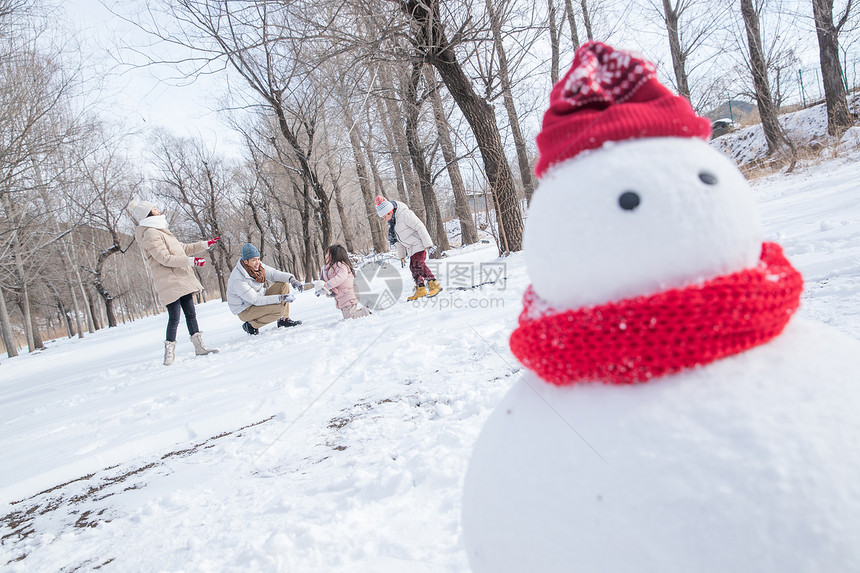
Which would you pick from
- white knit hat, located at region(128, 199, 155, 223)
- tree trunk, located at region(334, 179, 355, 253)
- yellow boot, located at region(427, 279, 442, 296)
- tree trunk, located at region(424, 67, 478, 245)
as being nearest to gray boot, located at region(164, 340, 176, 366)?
white knit hat, located at region(128, 199, 155, 223)

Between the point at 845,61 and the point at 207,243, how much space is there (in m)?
15.3

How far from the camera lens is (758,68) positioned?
909cm

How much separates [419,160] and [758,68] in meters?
7.62

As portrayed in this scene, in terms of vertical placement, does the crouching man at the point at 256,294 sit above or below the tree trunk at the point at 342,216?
below

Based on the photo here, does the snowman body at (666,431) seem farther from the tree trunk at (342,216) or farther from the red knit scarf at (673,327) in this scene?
the tree trunk at (342,216)

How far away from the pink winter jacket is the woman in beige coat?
147 cm

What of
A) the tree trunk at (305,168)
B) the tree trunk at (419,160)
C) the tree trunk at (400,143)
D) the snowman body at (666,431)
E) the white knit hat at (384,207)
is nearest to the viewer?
the snowman body at (666,431)

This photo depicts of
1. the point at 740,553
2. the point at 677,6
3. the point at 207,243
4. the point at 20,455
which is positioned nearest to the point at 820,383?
the point at 740,553

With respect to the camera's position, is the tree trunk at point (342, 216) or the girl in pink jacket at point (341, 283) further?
the tree trunk at point (342, 216)

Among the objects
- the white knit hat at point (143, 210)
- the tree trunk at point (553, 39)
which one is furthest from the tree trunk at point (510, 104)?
the white knit hat at point (143, 210)

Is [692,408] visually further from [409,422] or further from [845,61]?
[845,61]

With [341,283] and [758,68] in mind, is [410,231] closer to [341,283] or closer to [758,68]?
[341,283]

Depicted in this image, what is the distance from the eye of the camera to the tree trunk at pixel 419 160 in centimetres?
849

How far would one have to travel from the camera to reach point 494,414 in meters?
0.85
